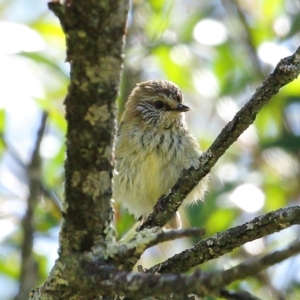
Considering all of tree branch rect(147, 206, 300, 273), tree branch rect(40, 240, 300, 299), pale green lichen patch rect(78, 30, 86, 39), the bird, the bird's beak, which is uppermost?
the bird's beak

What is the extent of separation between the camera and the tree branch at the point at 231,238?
9.37 feet

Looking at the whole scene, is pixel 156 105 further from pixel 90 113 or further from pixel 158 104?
pixel 90 113

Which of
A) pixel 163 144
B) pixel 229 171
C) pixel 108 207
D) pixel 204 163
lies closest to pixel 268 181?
pixel 229 171

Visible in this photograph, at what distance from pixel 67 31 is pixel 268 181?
14.7ft

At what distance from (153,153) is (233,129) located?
110 inches

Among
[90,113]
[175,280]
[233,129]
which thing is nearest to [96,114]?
[90,113]

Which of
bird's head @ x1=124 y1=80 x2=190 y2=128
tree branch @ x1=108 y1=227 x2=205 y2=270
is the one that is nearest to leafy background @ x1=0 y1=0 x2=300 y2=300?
bird's head @ x1=124 y1=80 x2=190 y2=128

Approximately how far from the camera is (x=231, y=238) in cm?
301

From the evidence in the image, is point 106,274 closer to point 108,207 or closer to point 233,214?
point 108,207

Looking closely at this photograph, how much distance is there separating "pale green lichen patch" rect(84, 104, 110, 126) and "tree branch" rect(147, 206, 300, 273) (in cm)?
99

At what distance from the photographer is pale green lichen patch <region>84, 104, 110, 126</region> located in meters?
2.28

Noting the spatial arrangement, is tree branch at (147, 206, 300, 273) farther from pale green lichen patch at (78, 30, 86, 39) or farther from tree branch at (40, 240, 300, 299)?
pale green lichen patch at (78, 30, 86, 39)

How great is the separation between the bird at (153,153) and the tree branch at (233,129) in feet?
6.77

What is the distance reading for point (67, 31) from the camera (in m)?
2.15
